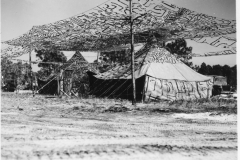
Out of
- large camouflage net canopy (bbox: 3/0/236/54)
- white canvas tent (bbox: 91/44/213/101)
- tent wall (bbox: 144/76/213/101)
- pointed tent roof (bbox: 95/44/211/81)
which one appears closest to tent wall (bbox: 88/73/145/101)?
white canvas tent (bbox: 91/44/213/101)

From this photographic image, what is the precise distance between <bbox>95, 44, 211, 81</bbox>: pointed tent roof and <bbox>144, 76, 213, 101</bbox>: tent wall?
0.27 metres

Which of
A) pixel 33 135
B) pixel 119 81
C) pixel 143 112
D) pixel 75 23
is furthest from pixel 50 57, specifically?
pixel 33 135

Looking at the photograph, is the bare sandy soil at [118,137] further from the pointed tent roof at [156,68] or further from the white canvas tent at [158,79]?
the pointed tent roof at [156,68]

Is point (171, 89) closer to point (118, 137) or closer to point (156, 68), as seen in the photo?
point (156, 68)

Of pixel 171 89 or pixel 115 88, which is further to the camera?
pixel 115 88

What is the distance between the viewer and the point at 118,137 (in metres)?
5.50

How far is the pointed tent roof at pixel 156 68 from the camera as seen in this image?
530 inches

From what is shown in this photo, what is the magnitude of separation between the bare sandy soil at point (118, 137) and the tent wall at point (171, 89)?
4.89 meters

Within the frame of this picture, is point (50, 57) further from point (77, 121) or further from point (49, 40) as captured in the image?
point (77, 121)

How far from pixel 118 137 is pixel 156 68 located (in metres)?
8.56

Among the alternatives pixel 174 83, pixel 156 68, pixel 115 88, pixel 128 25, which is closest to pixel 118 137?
pixel 128 25

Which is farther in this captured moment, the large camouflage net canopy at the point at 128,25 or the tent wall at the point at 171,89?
the tent wall at the point at 171,89

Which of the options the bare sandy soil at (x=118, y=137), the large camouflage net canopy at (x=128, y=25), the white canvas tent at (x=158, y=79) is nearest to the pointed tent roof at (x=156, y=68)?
the white canvas tent at (x=158, y=79)

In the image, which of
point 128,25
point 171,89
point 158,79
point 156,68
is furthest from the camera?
point 156,68
